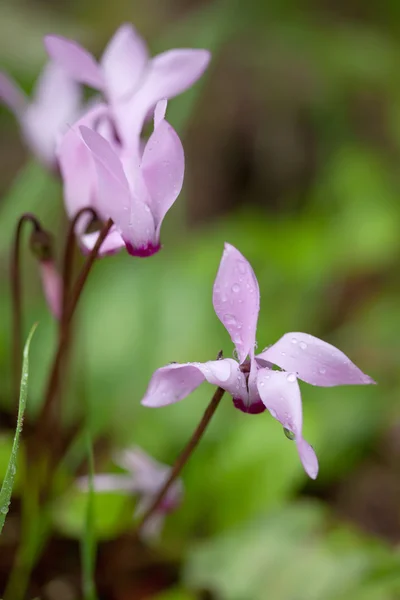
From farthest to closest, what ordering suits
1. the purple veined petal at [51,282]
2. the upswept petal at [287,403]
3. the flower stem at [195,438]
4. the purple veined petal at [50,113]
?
the purple veined petal at [50,113], the purple veined petal at [51,282], the flower stem at [195,438], the upswept petal at [287,403]

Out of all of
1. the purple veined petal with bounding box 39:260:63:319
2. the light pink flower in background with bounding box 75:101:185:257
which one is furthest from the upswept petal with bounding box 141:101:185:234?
the purple veined petal with bounding box 39:260:63:319

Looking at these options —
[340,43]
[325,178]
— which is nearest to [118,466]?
[325,178]

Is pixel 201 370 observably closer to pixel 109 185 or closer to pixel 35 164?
pixel 109 185

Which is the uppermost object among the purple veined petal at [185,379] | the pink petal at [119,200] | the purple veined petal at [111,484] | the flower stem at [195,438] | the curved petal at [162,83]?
the curved petal at [162,83]

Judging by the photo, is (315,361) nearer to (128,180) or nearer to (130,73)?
(128,180)

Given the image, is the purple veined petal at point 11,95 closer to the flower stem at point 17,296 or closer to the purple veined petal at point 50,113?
the purple veined petal at point 50,113

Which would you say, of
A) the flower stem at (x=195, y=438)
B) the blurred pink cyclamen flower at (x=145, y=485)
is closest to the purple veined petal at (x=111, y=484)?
the blurred pink cyclamen flower at (x=145, y=485)

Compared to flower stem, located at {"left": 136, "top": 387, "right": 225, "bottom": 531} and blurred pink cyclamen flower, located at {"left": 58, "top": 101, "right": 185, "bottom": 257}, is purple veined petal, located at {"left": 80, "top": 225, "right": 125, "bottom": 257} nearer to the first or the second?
blurred pink cyclamen flower, located at {"left": 58, "top": 101, "right": 185, "bottom": 257}
